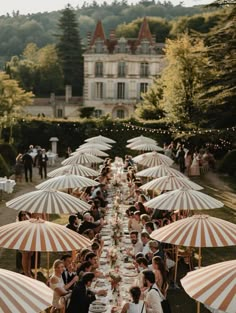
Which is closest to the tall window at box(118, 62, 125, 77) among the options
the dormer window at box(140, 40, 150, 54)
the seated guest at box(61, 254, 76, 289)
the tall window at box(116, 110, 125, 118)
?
the dormer window at box(140, 40, 150, 54)

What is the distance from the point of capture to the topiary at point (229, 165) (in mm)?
29125

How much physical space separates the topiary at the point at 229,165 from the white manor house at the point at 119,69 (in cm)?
4305

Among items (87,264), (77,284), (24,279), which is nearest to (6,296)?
(24,279)

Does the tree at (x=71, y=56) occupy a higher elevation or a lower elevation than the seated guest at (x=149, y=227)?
higher

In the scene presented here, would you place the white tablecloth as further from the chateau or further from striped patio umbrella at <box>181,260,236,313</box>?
the chateau

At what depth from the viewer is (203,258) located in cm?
1399

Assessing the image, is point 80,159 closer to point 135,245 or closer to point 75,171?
point 75,171

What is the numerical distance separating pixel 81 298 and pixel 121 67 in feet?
216

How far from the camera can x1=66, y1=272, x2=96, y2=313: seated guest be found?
8086mm

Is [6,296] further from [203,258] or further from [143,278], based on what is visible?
[203,258]

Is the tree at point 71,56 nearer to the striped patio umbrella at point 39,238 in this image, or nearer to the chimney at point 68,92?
the chimney at point 68,92

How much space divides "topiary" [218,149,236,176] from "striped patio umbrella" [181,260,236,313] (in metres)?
22.6

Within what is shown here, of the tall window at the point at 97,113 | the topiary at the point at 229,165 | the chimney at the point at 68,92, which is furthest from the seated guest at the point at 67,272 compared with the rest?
the chimney at the point at 68,92

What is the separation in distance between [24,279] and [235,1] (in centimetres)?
2246
